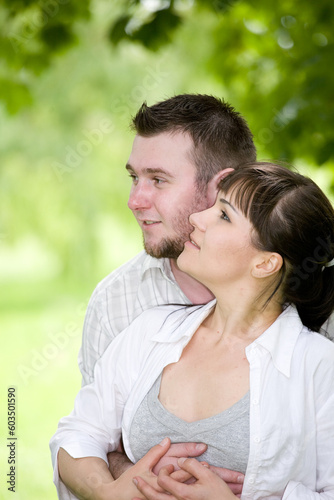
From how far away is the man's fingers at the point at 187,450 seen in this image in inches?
57.7

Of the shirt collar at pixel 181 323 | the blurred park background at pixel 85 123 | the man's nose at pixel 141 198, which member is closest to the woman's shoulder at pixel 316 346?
the shirt collar at pixel 181 323

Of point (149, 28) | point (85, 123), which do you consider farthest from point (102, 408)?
point (85, 123)

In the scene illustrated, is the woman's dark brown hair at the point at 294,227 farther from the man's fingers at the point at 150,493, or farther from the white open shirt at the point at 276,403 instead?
the man's fingers at the point at 150,493

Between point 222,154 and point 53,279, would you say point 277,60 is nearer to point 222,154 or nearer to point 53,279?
point 222,154

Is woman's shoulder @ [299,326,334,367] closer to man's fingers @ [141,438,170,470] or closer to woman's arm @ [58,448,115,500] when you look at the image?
man's fingers @ [141,438,170,470]

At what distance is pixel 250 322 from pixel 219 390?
19 centimetres

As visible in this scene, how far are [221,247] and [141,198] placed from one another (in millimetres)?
453

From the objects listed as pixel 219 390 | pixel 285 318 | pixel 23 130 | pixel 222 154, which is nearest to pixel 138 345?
pixel 219 390

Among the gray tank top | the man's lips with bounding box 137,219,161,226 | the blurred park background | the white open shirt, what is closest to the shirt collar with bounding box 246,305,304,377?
the white open shirt

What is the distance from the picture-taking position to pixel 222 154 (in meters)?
1.99

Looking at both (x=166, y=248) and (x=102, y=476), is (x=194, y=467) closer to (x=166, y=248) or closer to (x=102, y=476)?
(x=102, y=476)

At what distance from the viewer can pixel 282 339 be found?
1.49 m

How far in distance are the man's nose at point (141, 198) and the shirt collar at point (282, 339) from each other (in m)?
0.54

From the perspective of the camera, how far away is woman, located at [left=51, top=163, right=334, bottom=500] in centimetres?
142
